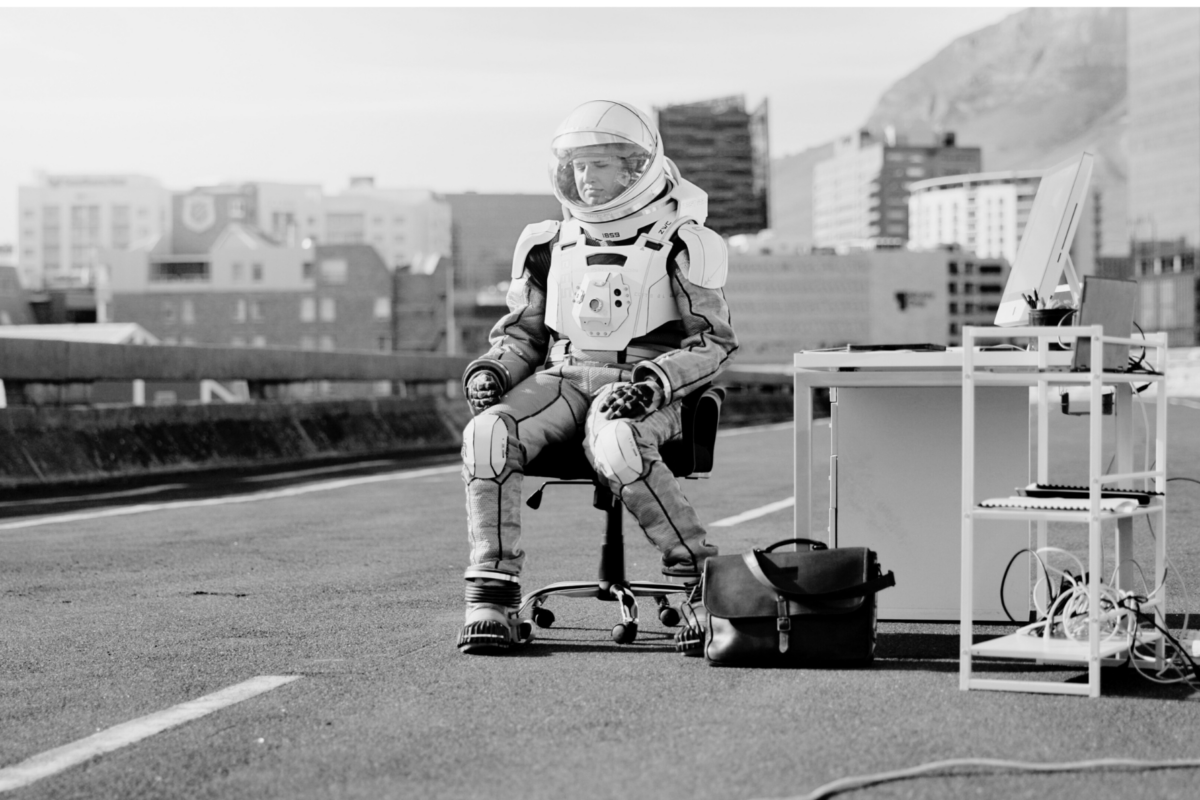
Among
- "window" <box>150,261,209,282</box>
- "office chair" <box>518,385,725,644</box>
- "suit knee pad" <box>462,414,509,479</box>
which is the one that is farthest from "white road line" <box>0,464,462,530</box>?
"window" <box>150,261,209,282</box>

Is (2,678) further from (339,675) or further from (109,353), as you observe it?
(109,353)

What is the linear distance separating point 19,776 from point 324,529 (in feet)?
21.5

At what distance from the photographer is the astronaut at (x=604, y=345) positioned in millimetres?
5504

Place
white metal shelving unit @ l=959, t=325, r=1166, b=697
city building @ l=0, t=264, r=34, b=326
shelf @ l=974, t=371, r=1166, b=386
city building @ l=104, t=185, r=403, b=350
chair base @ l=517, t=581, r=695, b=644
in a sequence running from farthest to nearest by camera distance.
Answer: city building @ l=0, t=264, r=34, b=326 < city building @ l=104, t=185, r=403, b=350 < chair base @ l=517, t=581, r=695, b=644 < shelf @ l=974, t=371, r=1166, b=386 < white metal shelving unit @ l=959, t=325, r=1166, b=697

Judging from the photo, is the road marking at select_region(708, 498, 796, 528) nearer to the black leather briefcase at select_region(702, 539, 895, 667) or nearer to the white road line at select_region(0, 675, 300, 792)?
the black leather briefcase at select_region(702, 539, 895, 667)

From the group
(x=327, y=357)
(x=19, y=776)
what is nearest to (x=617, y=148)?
(x=19, y=776)

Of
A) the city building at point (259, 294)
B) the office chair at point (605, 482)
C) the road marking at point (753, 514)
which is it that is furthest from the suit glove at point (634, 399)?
the city building at point (259, 294)

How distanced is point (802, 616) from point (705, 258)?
57.7 inches

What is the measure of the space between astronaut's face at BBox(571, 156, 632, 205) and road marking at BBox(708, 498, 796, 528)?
4333 mm

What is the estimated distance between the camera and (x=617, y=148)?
19.6 ft

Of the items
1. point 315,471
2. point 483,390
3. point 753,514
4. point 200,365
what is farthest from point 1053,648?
point 200,365

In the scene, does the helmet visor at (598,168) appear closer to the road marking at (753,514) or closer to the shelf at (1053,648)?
the shelf at (1053,648)

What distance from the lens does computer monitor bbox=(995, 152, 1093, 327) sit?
5520mm

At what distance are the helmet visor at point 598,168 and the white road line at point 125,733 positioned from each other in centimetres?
207
